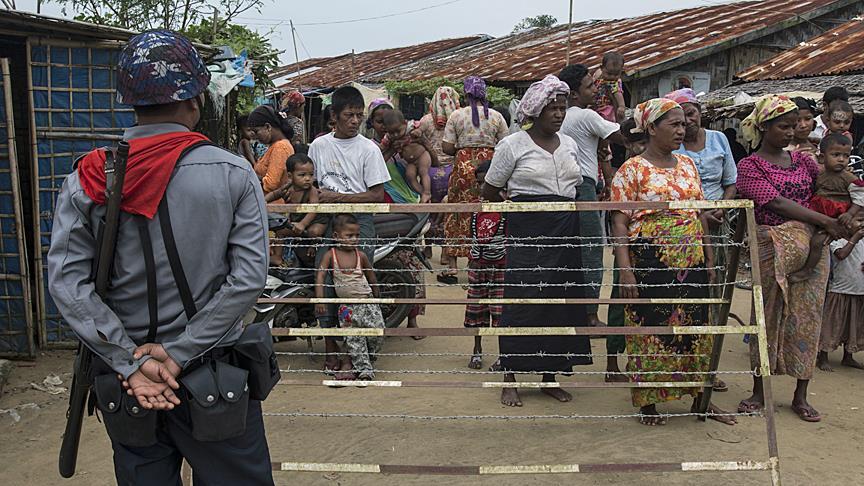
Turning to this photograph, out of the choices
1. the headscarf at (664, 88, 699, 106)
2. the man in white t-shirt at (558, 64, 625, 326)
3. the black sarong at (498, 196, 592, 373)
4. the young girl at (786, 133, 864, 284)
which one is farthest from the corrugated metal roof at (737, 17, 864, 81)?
the black sarong at (498, 196, 592, 373)

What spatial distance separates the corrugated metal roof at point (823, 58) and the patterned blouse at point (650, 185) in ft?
25.6

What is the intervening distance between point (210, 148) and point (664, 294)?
2.84 meters

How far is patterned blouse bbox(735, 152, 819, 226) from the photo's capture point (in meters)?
4.46

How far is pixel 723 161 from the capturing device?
5344mm

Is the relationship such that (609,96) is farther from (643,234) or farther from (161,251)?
(161,251)

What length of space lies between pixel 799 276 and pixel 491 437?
1958 mm

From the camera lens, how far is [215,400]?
2.17 meters

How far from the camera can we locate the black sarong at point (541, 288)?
180 inches

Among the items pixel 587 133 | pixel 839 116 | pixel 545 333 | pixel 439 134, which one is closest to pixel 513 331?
pixel 545 333

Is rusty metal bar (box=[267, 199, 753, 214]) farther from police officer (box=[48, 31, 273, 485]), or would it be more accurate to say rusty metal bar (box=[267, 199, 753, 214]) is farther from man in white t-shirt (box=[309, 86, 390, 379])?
man in white t-shirt (box=[309, 86, 390, 379])

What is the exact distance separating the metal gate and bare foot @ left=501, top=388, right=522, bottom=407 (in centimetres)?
336

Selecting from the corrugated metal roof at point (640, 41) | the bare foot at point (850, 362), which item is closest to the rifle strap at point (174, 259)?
the bare foot at point (850, 362)

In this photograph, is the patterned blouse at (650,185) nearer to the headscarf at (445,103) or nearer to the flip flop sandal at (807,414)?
the flip flop sandal at (807,414)

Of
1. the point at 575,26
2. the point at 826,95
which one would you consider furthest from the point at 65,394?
the point at 575,26
